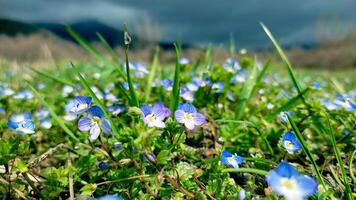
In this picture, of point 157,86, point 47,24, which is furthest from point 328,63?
point 47,24

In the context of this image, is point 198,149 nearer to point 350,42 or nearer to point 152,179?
point 152,179

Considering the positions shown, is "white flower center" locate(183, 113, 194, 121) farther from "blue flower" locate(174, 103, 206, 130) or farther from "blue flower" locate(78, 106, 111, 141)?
"blue flower" locate(78, 106, 111, 141)

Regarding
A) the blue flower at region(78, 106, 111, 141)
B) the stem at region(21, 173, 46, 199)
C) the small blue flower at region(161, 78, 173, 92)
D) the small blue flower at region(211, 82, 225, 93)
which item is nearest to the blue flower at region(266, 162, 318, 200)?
the blue flower at region(78, 106, 111, 141)

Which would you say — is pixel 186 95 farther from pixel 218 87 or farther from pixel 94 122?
pixel 94 122

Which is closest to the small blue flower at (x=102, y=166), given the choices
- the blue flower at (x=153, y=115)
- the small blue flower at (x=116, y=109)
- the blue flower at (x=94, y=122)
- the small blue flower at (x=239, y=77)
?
the blue flower at (x=94, y=122)

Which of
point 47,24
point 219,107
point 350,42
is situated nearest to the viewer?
point 219,107

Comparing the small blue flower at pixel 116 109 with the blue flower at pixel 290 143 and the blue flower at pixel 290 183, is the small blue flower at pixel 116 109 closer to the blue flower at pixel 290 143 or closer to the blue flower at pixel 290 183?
the blue flower at pixel 290 143
